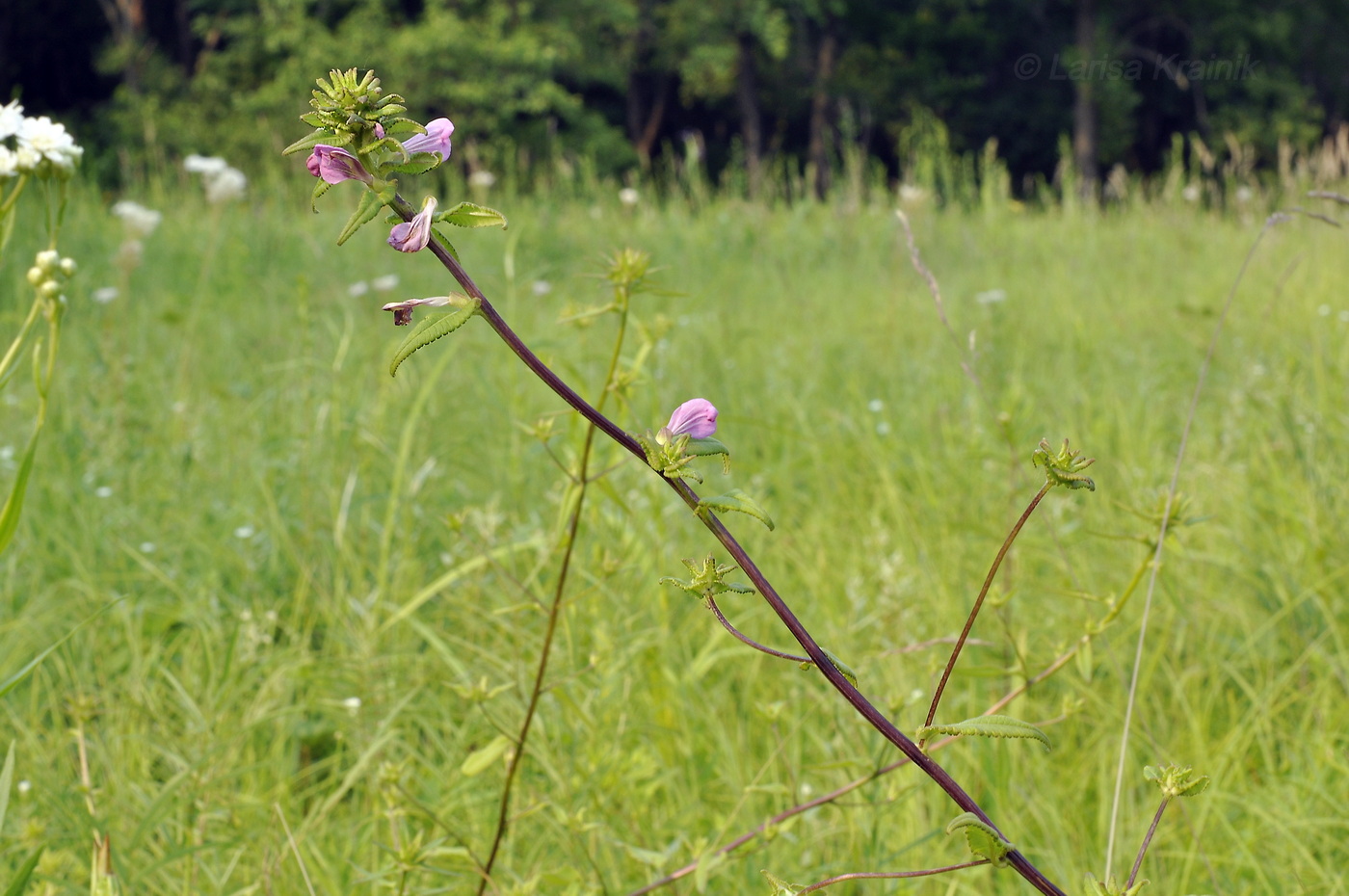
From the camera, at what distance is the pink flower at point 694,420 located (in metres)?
0.45

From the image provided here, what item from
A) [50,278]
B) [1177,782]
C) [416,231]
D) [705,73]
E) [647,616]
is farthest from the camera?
[705,73]

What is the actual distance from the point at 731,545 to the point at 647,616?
0.99 meters

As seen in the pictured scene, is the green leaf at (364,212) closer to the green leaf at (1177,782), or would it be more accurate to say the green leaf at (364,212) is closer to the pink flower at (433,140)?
the pink flower at (433,140)

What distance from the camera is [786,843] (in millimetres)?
974

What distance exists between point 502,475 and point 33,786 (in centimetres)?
94

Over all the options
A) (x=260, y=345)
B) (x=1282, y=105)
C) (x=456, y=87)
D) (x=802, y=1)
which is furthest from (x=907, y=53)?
(x=260, y=345)

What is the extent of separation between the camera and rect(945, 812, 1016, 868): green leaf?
425mm

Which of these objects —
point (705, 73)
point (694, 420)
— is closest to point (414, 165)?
point (694, 420)

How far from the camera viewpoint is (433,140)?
1.43 feet

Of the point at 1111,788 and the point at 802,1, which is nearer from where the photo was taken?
the point at 1111,788

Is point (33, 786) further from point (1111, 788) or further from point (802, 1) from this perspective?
point (802, 1)

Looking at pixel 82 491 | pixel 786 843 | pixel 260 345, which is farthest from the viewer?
pixel 260 345

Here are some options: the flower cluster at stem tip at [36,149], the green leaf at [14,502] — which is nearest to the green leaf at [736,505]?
the green leaf at [14,502]

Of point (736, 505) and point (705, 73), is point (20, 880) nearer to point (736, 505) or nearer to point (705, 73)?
point (736, 505)
